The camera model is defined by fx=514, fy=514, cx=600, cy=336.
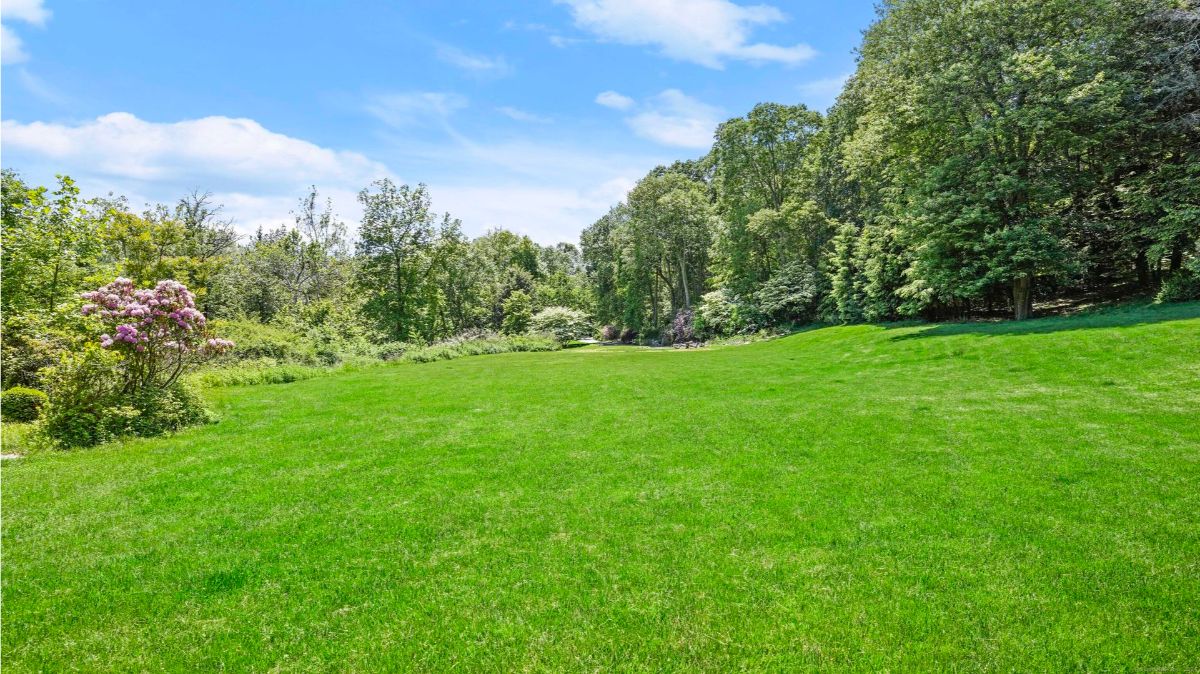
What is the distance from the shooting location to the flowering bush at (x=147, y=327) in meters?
8.75

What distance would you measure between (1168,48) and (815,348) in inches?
578

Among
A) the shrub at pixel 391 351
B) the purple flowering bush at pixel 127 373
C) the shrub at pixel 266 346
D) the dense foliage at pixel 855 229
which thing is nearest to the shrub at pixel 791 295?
the dense foliage at pixel 855 229

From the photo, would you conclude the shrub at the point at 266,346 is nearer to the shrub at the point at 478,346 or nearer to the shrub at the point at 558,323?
the shrub at the point at 478,346

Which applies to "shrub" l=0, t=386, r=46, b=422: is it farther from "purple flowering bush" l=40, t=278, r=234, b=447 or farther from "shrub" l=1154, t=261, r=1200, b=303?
"shrub" l=1154, t=261, r=1200, b=303

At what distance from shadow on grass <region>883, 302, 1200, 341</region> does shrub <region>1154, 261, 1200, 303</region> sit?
0.47 m

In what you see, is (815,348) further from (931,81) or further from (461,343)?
(461,343)

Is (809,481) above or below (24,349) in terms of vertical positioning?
below

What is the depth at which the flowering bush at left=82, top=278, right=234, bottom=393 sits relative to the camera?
8.75m

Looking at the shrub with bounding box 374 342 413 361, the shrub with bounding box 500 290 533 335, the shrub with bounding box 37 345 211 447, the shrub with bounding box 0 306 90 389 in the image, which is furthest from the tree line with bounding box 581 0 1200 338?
the shrub with bounding box 500 290 533 335

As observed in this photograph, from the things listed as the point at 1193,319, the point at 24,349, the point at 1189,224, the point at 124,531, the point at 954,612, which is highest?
the point at 1189,224

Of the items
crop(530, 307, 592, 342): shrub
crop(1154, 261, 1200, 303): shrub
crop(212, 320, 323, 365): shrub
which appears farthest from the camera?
crop(530, 307, 592, 342): shrub

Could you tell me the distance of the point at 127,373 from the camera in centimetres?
909

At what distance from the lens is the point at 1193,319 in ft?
38.0

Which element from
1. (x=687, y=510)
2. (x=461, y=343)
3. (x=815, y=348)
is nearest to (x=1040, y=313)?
(x=815, y=348)
